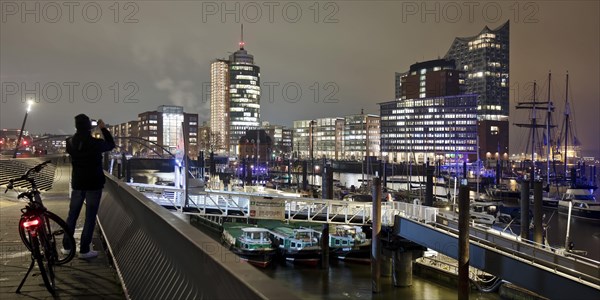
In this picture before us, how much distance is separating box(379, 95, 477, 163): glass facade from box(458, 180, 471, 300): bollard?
5451 inches

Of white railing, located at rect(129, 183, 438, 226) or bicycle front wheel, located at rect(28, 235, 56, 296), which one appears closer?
bicycle front wheel, located at rect(28, 235, 56, 296)

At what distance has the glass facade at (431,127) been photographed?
16612cm

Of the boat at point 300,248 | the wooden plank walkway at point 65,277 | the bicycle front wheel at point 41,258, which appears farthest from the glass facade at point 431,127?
the bicycle front wheel at point 41,258

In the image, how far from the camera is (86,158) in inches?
288

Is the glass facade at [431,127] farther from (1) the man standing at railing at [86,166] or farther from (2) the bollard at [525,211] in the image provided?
(1) the man standing at railing at [86,166]

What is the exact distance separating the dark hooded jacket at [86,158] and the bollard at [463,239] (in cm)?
1568

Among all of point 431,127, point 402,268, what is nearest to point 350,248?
point 402,268

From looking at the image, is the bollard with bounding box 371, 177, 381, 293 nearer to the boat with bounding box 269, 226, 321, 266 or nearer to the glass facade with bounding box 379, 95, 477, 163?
the boat with bounding box 269, 226, 321, 266

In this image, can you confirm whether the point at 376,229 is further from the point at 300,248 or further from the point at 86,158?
the point at 86,158

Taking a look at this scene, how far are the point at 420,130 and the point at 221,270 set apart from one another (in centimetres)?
18227

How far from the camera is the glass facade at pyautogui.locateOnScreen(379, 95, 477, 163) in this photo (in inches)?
6540

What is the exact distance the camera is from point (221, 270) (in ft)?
9.01

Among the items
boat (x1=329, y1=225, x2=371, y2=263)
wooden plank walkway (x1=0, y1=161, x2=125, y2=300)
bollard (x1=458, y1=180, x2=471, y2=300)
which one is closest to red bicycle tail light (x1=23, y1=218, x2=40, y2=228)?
wooden plank walkway (x1=0, y1=161, x2=125, y2=300)

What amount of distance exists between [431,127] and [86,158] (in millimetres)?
176838
